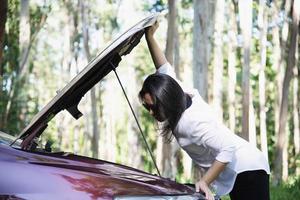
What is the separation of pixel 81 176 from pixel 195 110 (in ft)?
4.01

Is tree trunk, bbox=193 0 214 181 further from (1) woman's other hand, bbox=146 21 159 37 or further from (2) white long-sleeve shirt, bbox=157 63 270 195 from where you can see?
(2) white long-sleeve shirt, bbox=157 63 270 195

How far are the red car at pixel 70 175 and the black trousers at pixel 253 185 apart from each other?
2.90 ft

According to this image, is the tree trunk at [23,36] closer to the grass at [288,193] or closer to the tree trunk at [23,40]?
the tree trunk at [23,40]

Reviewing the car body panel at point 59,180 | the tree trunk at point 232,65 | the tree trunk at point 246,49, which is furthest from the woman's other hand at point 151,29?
the tree trunk at point 232,65

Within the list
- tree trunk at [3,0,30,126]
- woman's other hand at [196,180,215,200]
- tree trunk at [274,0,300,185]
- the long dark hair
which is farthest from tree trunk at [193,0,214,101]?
woman's other hand at [196,180,215,200]

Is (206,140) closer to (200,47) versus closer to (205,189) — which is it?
(205,189)

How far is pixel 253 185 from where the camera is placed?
403 cm

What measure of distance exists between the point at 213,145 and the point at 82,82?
86 centimetres

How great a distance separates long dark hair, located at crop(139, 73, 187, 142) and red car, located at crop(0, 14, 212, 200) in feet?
0.96

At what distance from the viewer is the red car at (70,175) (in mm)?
2664

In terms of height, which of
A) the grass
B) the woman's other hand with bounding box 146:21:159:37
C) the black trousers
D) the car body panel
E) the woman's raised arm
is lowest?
the grass

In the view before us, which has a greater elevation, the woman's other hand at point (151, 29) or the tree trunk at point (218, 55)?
the tree trunk at point (218, 55)

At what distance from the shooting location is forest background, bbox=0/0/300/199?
17.2 m

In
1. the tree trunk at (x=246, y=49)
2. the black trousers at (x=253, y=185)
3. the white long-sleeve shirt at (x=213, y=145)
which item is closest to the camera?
the white long-sleeve shirt at (x=213, y=145)
